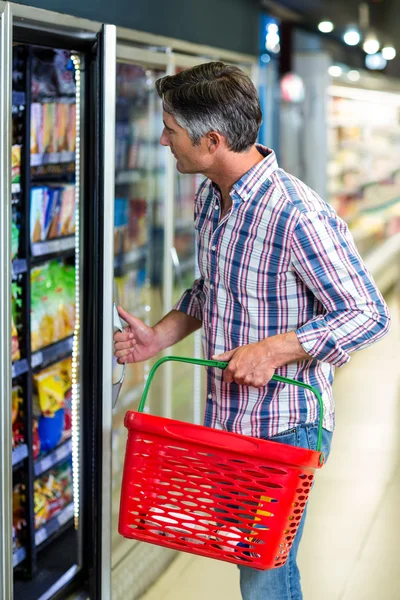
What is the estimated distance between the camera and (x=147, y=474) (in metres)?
2.16

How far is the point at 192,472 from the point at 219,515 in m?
0.12

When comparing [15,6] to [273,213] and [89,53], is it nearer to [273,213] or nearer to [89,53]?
[89,53]

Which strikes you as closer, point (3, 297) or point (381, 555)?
point (3, 297)

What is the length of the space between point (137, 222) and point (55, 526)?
142 centimetres

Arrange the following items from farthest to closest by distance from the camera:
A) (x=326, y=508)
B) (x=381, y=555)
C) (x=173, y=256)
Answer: (x=326, y=508) < (x=173, y=256) < (x=381, y=555)

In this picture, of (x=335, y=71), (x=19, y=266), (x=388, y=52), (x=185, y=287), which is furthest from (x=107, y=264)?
(x=388, y=52)

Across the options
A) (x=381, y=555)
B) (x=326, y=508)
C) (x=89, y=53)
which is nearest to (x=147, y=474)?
(x=89, y=53)

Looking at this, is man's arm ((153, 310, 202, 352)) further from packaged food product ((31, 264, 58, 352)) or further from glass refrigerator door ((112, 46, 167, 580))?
glass refrigerator door ((112, 46, 167, 580))

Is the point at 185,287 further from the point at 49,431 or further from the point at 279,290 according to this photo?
the point at 279,290

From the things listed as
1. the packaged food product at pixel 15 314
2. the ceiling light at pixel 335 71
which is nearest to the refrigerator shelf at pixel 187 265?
the packaged food product at pixel 15 314

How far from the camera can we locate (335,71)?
422 inches

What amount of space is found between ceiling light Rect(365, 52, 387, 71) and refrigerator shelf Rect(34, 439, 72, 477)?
10.8 metres

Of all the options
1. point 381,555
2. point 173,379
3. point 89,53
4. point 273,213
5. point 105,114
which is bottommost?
point 381,555

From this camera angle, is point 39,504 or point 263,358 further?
point 39,504
